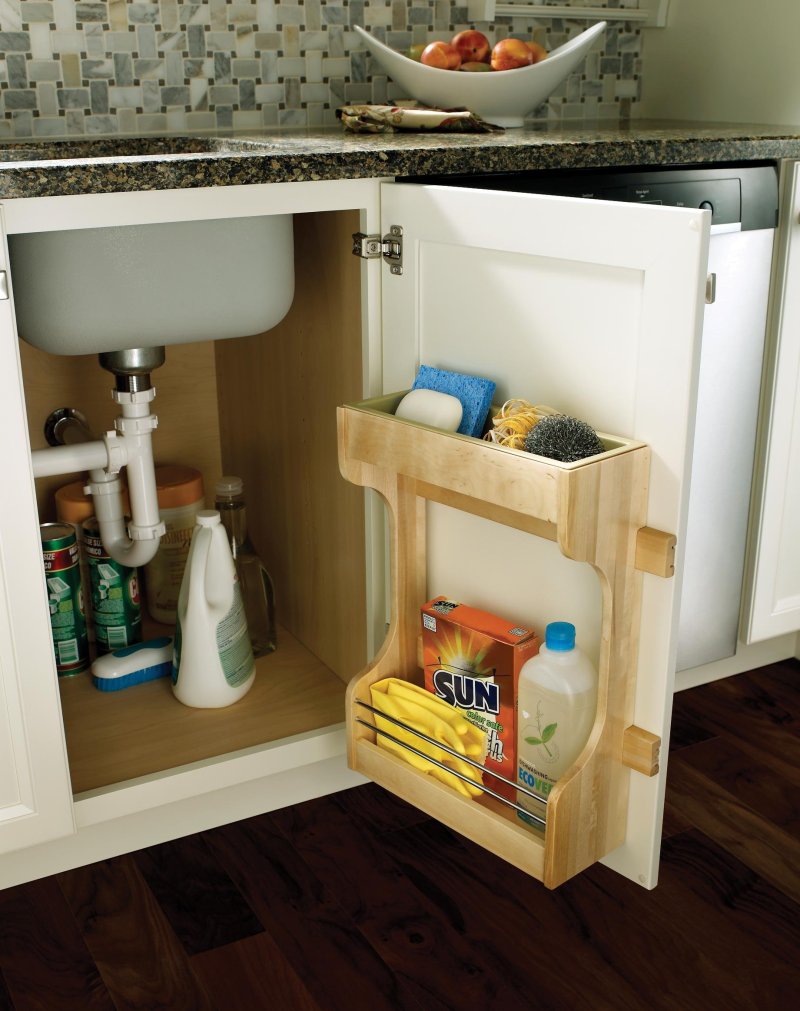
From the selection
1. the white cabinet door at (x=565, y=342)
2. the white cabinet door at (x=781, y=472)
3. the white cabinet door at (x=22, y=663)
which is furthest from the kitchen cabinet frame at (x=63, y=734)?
the white cabinet door at (x=781, y=472)

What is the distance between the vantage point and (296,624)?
73.3 inches

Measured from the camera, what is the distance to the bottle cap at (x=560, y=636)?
1.17 meters

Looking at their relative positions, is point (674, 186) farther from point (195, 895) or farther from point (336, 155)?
point (195, 895)

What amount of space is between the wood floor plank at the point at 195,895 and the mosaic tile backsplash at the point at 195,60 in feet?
3.76

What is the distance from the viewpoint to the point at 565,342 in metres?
1.14

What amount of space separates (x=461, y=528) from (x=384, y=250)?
0.37 meters

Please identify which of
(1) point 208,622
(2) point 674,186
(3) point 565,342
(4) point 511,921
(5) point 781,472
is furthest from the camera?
(5) point 781,472

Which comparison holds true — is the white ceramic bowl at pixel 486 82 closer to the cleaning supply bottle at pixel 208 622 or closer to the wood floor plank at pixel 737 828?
the cleaning supply bottle at pixel 208 622

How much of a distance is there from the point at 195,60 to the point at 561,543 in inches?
48.7

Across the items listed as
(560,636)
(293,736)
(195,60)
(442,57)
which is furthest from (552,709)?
(195,60)

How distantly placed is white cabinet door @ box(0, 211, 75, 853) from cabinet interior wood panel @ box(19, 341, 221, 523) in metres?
0.64

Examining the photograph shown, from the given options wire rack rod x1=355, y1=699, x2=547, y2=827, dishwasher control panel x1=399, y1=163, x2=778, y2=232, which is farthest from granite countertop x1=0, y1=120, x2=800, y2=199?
wire rack rod x1=355, y1=699, x2=547, y2=827

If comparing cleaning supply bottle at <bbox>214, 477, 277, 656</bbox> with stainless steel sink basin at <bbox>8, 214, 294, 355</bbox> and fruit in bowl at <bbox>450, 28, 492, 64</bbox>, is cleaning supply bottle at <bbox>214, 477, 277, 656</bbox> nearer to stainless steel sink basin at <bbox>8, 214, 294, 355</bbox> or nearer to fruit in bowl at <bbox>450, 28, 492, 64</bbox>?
stainless steel sink basin at <bbox>8, 214, 294, 355</bbox>

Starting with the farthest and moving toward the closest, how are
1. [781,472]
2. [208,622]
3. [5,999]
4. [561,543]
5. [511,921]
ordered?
1. [781,472]
2. [208,622]
3. [511,921]
4. [5,999]
5. [561,543]
